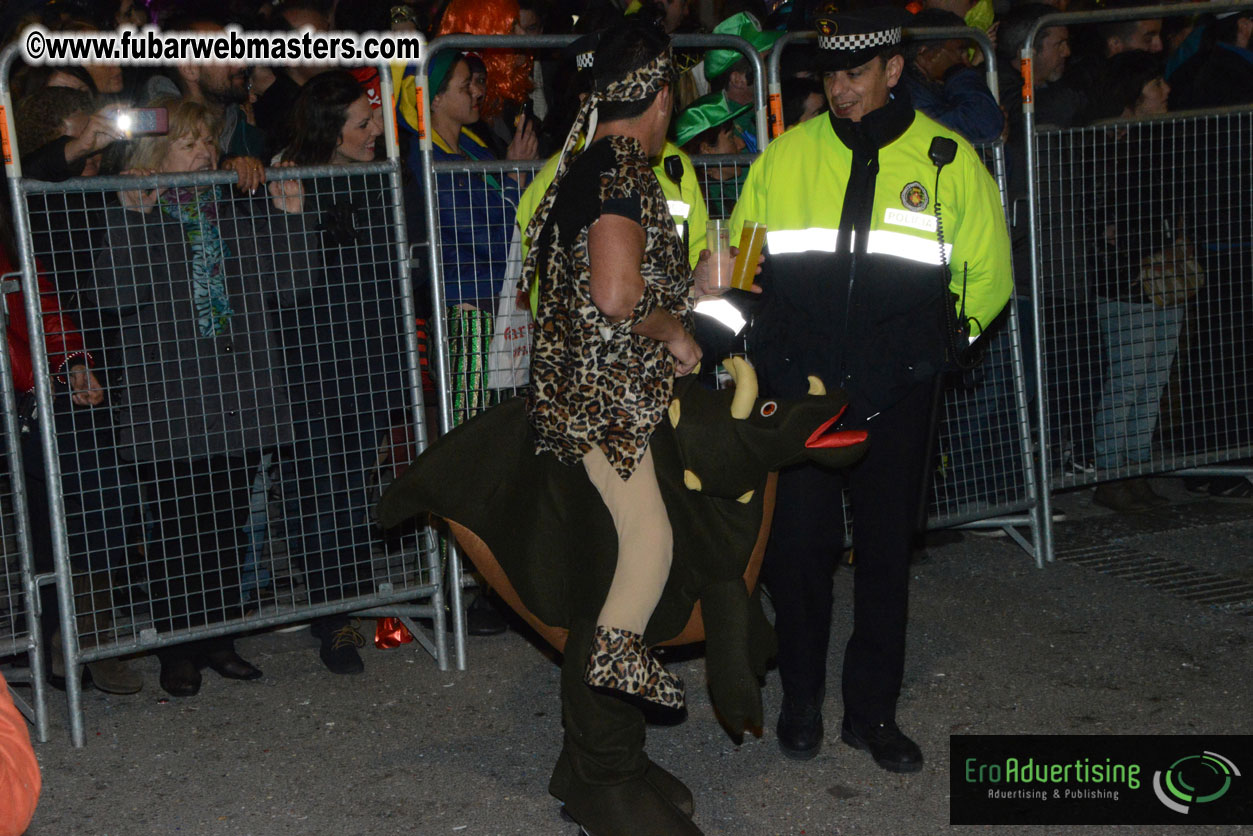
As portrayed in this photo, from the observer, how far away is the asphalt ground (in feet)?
13.8

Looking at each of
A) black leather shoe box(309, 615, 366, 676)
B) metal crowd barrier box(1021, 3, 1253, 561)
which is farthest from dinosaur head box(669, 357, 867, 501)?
metal crowd barrier box(1021, 3, 1253, 561)

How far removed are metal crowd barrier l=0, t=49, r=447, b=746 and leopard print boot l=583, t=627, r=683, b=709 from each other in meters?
1.81

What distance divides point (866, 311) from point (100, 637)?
318cm

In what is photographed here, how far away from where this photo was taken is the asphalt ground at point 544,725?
4.20 meters

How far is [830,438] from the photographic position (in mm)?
3805

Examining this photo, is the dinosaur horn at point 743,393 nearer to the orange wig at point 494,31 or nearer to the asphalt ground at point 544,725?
the asphalt ground at point 544,725

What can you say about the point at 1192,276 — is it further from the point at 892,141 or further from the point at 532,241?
the point at 532,241

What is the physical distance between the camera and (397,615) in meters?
5.47

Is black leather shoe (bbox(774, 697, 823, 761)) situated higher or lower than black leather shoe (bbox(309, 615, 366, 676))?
lower

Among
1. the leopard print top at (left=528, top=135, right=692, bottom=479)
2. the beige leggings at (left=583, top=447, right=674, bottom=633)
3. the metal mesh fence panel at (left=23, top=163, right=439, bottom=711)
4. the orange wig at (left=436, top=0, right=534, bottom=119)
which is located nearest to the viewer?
the leopard print top at (left=528, top=135, right=692, bottom=479)

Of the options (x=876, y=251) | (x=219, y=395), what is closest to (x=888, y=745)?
(x=876, y=251)

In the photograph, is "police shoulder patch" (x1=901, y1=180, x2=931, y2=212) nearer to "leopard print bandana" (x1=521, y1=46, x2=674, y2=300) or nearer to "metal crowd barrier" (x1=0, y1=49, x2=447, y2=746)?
"leopard print bandana" (x1=521, y1=46, x2=674, y2=300)

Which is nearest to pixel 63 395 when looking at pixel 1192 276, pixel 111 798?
pixel 111 798

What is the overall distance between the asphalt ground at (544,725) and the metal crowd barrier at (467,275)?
0.57 meters
